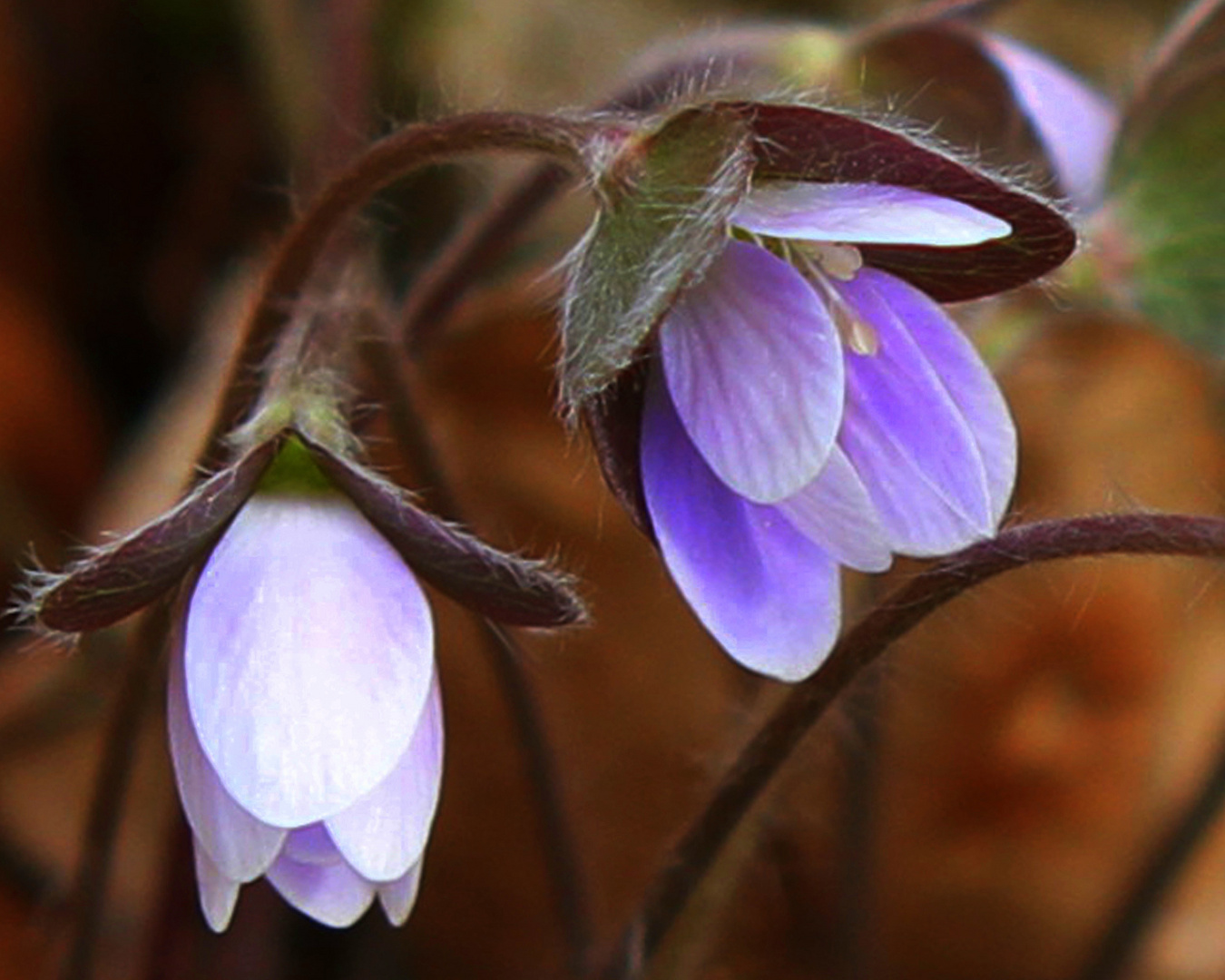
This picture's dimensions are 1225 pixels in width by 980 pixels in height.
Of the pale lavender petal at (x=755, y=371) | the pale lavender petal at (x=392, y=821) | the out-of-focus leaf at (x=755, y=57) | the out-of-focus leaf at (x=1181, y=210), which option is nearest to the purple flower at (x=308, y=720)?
the pale lavender petal at (x=392, y=821)

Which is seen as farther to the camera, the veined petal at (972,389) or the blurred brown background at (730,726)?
the blurred brown background at (730,726)

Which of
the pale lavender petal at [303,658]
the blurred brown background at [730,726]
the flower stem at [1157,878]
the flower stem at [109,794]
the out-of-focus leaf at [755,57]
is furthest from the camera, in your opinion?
the blurred brown background at [730,726]

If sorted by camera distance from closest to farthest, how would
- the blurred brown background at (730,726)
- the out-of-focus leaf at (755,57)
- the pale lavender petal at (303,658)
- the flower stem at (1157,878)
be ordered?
the pale lavender petal at (303,658)
the out-of-focus leaf at (755,57)
the flower stem at (1157,878)
the blurred brown background at (730,726)

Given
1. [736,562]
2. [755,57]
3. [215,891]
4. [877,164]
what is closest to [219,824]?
[215,891]

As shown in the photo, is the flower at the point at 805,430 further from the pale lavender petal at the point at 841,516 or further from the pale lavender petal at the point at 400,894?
the pale lavender petal at the point at 400,894

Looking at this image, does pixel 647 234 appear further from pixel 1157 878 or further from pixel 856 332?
pixel 1157 878

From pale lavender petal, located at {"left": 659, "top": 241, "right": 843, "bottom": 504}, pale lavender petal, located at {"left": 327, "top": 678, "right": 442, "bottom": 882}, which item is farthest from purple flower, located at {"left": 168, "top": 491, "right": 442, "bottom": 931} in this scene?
pale lavender petal, located at {"left": 659, "top": 241, "right": 843, "bottom": 504}
